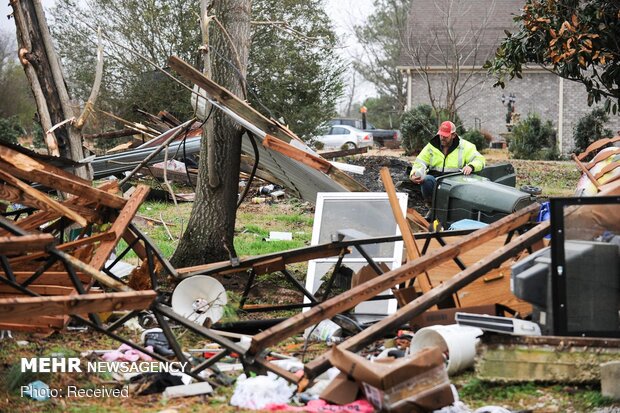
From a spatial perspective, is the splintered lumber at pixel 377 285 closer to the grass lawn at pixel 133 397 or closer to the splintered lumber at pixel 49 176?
the grass lawn at pixel 133 397

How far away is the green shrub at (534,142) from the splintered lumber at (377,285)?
21.4 metres

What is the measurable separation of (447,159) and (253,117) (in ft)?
11.3

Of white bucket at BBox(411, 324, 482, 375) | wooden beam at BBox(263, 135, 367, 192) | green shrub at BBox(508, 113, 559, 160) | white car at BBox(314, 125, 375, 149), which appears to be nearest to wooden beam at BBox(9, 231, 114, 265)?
wooden beam at BBox(263, 135, 367, 192)

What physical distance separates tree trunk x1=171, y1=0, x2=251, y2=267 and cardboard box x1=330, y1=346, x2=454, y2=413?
4.85 metres

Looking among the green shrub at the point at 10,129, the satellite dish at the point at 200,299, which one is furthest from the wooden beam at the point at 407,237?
the green shrub at the point at 10,129

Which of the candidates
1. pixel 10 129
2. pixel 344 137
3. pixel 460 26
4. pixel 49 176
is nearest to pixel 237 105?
pixel 49 176

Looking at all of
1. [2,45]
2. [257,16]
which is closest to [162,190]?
[257,16]

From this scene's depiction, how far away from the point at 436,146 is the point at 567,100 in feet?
89.2

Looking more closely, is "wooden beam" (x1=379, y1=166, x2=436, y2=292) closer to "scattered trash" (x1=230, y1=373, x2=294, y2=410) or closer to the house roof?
"scattered trash" (x1=230, y1=373, x2=294, y2=410)

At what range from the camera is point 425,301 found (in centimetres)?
559

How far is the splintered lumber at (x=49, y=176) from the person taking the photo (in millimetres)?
6352

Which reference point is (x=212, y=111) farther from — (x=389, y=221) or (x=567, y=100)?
(x=567, y=100)

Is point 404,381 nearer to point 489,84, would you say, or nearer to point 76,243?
point 76,243

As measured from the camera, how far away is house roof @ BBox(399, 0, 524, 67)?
33281 mm
